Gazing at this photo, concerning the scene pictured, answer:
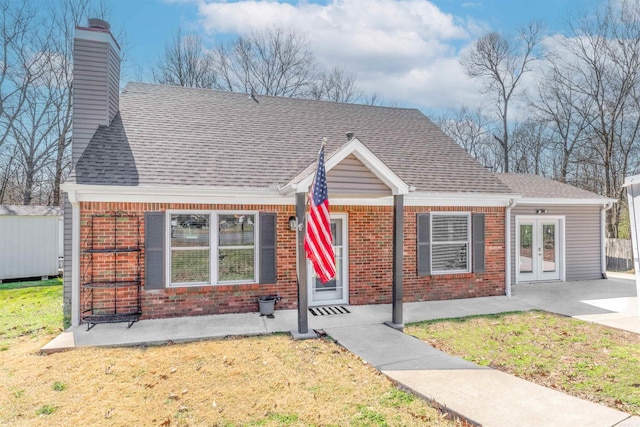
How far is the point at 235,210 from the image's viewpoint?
25.9 ft

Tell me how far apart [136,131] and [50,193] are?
55.2ft

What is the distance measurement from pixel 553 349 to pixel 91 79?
1077cm

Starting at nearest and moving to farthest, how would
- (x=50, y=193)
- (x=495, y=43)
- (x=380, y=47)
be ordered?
(x=380, y=47)
(x=50, y=193)
(x=495, y=43)

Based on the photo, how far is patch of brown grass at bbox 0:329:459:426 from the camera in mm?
3844

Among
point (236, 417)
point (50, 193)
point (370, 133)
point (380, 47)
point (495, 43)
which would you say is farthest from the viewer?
point (495, 43)

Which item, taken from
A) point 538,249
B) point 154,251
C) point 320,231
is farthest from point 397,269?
point 538,249

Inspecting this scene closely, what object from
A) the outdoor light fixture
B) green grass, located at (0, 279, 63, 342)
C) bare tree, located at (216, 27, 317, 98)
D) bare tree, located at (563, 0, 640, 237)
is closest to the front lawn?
green grass, located at (0, 279, 63, 342)

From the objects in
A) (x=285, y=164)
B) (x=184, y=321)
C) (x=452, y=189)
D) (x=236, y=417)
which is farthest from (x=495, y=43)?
(x=236, y=417)

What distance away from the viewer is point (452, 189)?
9.41 meters

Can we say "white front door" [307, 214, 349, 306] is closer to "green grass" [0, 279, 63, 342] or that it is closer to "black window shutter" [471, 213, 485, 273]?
"black window shutter" [471, 213, 485, 273]

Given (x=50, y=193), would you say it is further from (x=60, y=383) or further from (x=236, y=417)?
(x=236, y=417)

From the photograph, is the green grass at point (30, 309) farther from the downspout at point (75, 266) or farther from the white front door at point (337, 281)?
the white front door at point (337, 281)

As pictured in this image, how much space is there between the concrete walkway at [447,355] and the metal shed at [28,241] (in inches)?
329

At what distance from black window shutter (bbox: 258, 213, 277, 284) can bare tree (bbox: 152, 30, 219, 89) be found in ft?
61.0
